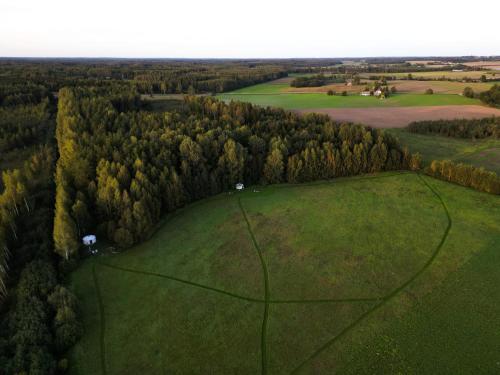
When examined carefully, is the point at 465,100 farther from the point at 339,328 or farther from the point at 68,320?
the point at 68,320

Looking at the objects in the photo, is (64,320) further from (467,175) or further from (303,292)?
(467,175)

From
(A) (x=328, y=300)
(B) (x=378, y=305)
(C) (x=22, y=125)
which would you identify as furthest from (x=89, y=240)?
(C) (x=22, y=125)

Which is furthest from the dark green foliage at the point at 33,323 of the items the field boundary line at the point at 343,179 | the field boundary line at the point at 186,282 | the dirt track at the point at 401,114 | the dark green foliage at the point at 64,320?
the dirt track at the point at 401,114

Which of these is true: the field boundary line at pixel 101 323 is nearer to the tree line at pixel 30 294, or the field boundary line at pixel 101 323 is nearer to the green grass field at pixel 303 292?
the green grass field at pixel 303 292

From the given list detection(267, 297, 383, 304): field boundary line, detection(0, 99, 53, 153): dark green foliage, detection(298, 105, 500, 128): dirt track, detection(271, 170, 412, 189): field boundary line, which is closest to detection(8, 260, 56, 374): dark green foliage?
detection(267, 297, 383, 304): field boundary line

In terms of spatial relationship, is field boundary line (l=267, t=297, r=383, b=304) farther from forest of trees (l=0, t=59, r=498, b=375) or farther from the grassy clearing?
forest of trees (l=0, t=59, r=498, b=375)

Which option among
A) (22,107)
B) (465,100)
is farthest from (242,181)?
(465,100)
